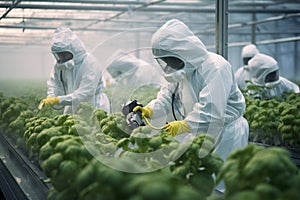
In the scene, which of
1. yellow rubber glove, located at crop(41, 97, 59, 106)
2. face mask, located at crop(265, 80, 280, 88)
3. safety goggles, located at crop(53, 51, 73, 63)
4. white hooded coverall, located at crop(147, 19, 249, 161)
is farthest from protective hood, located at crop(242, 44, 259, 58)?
white hooded coverall, located at crop(147, 19, 249, 161)

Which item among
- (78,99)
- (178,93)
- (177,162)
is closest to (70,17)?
(78,99)

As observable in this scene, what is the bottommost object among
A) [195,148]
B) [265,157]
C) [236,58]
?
[236,58]

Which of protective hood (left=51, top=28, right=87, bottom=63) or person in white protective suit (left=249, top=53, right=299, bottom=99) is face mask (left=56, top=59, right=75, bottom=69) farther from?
person in white protective suit (left=249, top=53, right=299, bottom=99)

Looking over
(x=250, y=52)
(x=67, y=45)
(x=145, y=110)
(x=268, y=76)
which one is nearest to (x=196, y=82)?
(x=145, y=110)

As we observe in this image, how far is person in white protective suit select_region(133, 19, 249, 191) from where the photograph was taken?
8.57 feet

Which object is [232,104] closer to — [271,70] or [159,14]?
[271,70]

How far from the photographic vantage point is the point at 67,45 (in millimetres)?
4352

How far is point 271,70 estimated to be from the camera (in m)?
5.96

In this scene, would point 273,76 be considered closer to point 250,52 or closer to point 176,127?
point 250,52

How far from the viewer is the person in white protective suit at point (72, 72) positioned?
14.0ft

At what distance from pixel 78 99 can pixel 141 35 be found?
8.48 metres

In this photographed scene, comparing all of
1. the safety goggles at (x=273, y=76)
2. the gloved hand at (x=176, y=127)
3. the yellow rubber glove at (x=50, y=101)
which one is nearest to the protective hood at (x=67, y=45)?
the yellow rubber glove at (x=50, y=101)

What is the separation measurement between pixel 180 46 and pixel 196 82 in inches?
11.0

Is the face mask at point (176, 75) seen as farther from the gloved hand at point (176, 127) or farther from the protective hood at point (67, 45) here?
the protective hood at point (67, 45)
